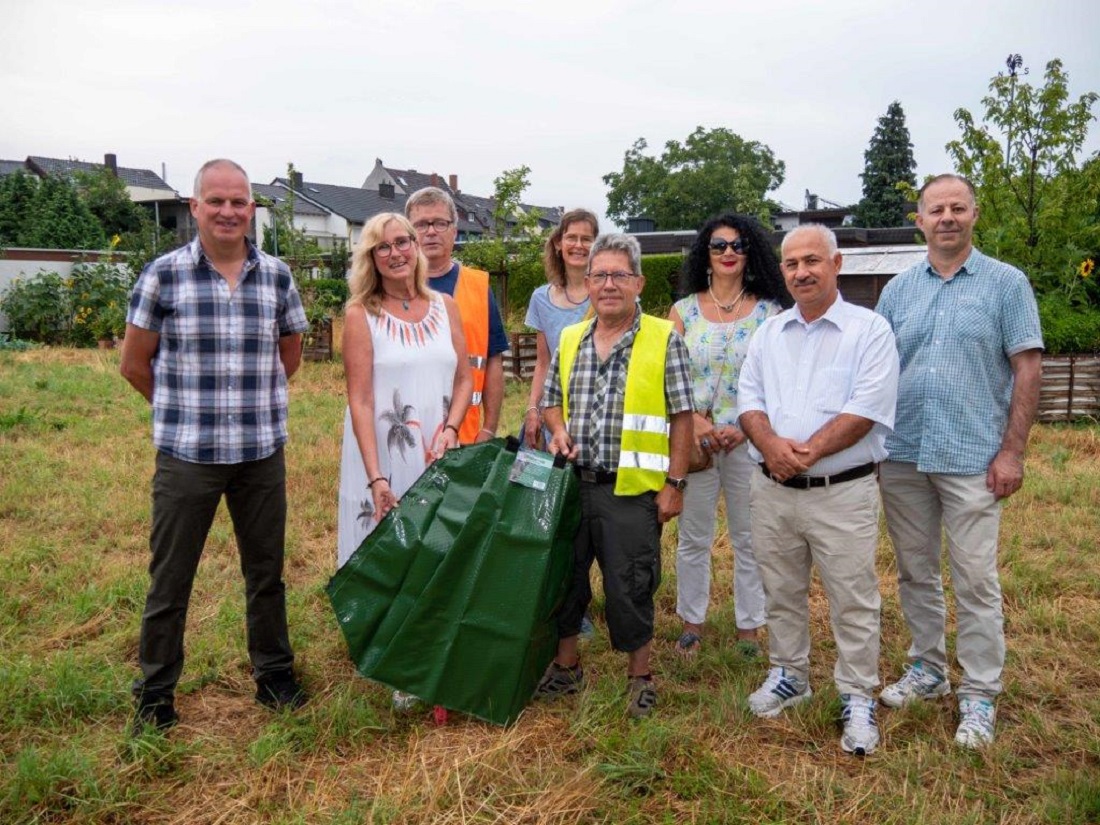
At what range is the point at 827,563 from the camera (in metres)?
3.35

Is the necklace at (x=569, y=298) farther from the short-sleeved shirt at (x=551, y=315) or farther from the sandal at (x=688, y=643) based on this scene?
the sandal at (x=688, y=643)

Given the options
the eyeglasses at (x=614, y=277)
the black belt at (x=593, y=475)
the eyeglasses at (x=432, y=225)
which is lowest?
the black belt at (x=593, y=475)

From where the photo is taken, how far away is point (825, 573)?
338 cm

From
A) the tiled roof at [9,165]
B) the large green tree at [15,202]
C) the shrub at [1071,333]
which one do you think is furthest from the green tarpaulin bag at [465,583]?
the tiled roof at [9,165]

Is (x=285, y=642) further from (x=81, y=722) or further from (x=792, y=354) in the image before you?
(x=792, y=354)

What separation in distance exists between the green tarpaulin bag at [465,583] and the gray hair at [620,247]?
0.84 meters

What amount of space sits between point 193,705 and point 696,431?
98.5 inches

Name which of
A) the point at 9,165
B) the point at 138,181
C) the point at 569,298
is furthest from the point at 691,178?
the point at 569,298

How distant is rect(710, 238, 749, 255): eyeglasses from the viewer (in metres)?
4.07

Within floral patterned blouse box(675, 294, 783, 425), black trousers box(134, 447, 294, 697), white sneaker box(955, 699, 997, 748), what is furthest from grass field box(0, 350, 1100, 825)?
floral patterned blouse box(675, 294, 783, 425)

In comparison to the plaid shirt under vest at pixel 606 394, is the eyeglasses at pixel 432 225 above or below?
above

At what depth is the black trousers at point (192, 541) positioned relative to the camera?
333 cm

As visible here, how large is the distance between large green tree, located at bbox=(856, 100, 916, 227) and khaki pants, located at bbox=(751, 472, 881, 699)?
51100 mm

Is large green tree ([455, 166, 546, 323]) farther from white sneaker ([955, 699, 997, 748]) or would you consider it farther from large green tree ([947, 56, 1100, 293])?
white sneaker ([955, 699, 997, 748])
